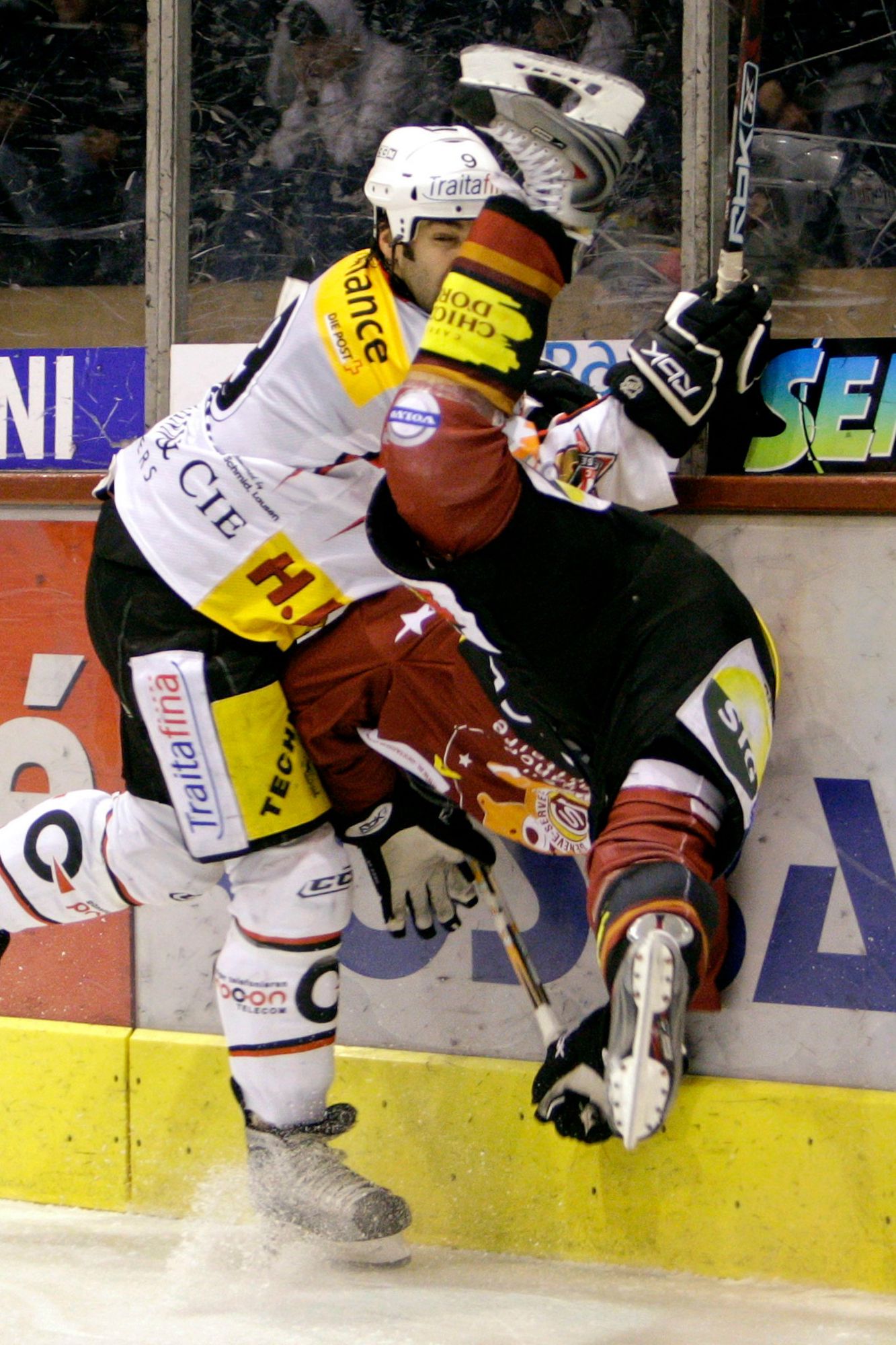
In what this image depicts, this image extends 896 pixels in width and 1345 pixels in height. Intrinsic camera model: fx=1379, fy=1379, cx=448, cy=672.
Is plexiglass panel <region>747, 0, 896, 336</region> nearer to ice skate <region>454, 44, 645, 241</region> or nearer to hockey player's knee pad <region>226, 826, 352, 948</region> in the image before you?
ice skate <region>454, 44, 645, 241</region>

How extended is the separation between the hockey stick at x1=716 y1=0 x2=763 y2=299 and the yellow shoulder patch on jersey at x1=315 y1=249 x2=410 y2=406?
0.59 m

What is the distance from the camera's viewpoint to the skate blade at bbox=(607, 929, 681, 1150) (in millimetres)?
1496

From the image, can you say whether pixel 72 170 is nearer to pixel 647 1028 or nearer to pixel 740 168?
pixel 740 168

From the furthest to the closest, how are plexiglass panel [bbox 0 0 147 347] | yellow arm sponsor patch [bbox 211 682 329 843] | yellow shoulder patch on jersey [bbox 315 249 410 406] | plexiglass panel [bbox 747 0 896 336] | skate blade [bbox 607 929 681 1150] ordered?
plexiglass panel [bbox 0 0 147 347], plexiglass panel [bbox 747 0 896 336], yellow arm sponsor patch [bbox 211 682 329 843], yellow shoulder patch on jersey [bbox 315 249 410 406], skate blade [bbox 607 929 681 1150]

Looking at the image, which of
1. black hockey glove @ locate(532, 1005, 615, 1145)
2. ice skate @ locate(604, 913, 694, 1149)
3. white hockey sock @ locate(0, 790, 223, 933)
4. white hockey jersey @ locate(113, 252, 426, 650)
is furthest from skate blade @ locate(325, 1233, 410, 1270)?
white hockey jersey @ locate(113, 252, 426, 650)

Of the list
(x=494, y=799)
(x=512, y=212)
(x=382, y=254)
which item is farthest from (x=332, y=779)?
(x=512, y=212)

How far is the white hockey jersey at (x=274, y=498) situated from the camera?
213cm

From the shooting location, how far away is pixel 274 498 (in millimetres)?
2184

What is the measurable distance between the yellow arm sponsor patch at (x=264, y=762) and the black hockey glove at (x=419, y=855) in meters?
0.17

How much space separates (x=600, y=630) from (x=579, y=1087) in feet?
2.65

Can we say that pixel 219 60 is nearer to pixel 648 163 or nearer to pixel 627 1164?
pixel 648 163

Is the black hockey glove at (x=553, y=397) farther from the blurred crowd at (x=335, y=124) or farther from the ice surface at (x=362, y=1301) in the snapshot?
the ice surface at (x=362, y=1301)

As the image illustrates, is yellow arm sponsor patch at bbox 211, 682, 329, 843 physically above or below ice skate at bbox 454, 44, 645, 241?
below

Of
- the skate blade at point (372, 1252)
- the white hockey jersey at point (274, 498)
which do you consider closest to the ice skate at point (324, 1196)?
the skate blade at point (372, 1252)
